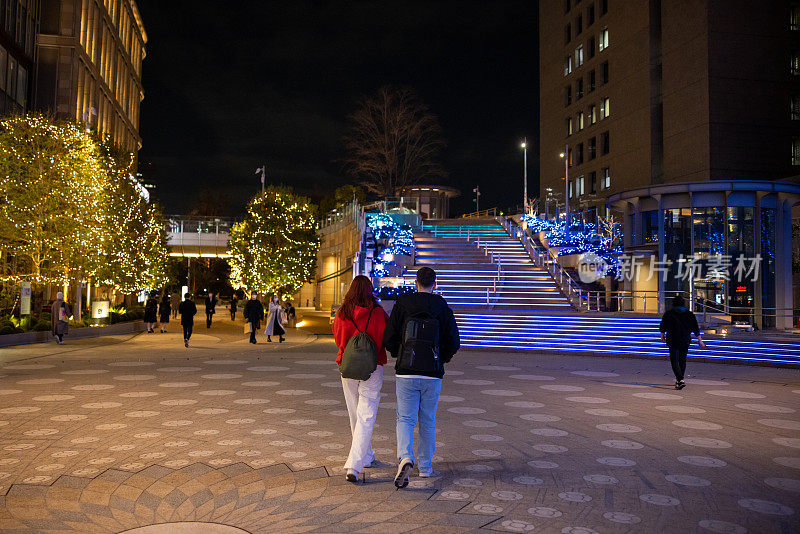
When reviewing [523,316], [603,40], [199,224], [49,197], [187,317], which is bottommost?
[187,317]

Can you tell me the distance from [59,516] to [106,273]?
27.3 meters

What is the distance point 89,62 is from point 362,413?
40733mm

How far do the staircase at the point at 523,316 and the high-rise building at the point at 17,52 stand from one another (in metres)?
22.1

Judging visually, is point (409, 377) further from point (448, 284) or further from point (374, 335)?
point (448, 284)

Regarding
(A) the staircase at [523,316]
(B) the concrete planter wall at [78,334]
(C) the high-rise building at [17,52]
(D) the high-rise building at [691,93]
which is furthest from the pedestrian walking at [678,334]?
(C) the high-rise building at [17,52]

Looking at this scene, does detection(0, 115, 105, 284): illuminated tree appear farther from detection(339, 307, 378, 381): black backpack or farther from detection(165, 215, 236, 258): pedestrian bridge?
detection(165, 215, 236, 258): pedestrian bridge

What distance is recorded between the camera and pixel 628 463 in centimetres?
615

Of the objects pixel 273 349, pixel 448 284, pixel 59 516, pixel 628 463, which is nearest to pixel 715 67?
pixel 448 284

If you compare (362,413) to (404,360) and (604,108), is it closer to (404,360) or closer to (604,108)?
(404,360)

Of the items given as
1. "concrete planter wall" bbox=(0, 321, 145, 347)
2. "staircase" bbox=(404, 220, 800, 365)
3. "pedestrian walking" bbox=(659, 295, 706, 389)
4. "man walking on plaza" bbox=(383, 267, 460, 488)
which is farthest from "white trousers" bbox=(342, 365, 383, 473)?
"concrete planter wall" bbox=(0, 321, 145, 347)

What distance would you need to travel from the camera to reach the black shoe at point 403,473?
17.1 ft

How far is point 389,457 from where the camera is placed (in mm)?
6332

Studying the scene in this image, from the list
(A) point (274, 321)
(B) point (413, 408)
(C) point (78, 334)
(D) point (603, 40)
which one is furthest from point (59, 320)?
(D) point (603, 40)

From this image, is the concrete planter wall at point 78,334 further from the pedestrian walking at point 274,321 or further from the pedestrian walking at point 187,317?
the pedestrian walking at point 274,321
